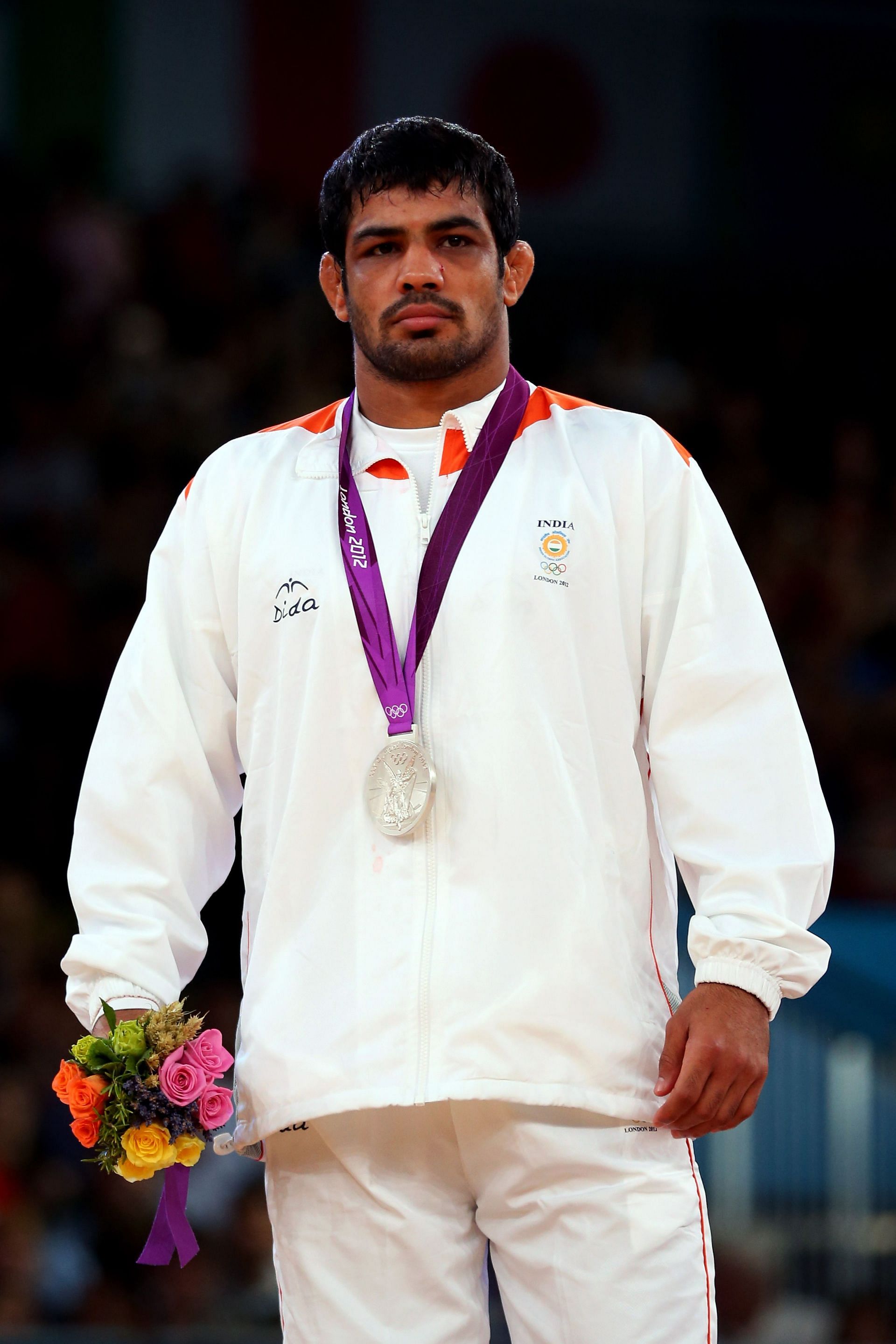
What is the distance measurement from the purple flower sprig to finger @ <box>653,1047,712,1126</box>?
24.9 inches

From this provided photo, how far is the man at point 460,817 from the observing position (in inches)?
89.7

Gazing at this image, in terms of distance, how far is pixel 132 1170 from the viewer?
230cm

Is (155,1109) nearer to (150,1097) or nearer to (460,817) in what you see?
(150,1097)

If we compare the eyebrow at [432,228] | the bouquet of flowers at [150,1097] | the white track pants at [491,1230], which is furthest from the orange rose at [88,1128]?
the eyebrow at [432,228]

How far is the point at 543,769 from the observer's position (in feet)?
7.75

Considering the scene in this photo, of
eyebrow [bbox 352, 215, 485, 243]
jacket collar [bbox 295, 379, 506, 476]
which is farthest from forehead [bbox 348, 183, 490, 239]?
jacket collar [bbox 295, 379, 506, 476]

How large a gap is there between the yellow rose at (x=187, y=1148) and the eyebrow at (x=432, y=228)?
4.31 feet

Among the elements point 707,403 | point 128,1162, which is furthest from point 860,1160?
point 707,403

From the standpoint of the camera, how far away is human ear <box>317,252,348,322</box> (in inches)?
107

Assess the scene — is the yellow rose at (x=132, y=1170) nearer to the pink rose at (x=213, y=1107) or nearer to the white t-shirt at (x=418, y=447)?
the pink rose at (x=213, y=1107)

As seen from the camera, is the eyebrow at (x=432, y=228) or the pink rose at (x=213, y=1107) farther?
the eyebrow at (x=432, y=228)

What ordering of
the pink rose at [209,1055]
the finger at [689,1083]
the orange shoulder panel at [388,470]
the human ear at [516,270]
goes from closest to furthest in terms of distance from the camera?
the finger at [689,1083]
the pink rose at [209,1055]
the orange shoulder panel at [388,470]
the human ear at [516,270]

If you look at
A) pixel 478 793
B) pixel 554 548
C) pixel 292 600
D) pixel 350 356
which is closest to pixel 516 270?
pixel 554 548

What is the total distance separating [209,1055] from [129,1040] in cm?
11
